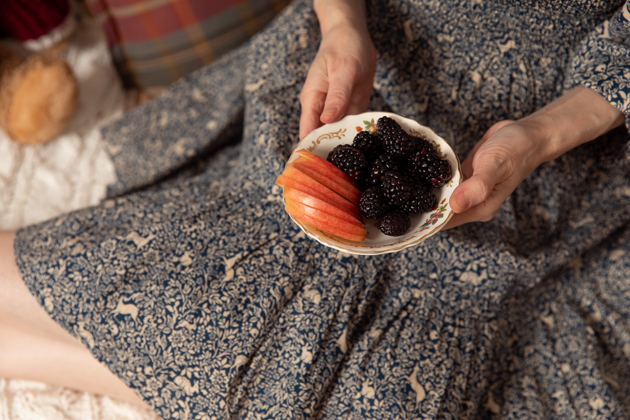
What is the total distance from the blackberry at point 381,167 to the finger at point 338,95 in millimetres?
119

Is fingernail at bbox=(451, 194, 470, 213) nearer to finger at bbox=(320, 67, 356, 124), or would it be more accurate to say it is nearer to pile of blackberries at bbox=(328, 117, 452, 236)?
pile of blackberries at bbox=(328, 117, 452, 236)

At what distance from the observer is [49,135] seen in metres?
1.47

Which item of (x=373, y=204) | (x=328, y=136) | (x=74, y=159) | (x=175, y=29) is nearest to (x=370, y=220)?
(x=373, y=204)

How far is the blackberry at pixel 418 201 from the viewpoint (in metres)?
0.83

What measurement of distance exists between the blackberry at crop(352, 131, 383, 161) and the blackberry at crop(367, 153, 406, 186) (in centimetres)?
2

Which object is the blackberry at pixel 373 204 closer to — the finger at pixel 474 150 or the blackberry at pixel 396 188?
the blackberry at pixel 396 188

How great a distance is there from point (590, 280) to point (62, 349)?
1.17 m

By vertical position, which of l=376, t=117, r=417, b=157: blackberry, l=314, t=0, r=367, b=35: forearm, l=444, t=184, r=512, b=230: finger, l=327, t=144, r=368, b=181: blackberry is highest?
l=314, t=0, r=367, b=35: forearm

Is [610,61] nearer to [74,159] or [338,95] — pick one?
[338,95]

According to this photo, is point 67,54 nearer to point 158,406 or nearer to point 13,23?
point 13,23

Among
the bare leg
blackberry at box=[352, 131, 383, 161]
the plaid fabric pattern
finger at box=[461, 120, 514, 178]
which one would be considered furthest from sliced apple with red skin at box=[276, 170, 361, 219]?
the plaid fabric pattern

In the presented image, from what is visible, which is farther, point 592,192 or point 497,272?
point 592,192

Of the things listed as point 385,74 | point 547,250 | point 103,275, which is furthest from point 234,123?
point 547,250

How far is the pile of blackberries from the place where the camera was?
2.72 ft
